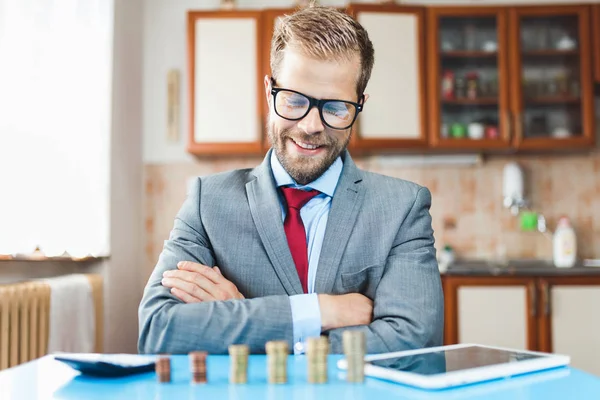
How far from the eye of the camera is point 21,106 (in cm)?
257

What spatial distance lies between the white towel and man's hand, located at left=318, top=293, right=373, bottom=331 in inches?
60.0

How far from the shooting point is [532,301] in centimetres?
333

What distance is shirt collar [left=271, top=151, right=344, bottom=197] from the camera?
5.30 feet

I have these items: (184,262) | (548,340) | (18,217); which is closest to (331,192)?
(184,262)

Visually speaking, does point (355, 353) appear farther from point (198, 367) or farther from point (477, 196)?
point (477, 196)

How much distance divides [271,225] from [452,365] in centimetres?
70

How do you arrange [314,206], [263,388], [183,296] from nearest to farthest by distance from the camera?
[263,388] → [183,296] → [314,206]

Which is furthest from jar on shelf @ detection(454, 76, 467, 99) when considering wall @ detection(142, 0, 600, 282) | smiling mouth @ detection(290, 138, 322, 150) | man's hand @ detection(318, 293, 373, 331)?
man's hand @ detection(318, 293, 373, 331)

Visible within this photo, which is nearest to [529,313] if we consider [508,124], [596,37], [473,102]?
[508,124]

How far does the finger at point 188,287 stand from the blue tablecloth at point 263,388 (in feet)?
1.42

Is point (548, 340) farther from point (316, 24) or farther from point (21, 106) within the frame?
point (21, 106)

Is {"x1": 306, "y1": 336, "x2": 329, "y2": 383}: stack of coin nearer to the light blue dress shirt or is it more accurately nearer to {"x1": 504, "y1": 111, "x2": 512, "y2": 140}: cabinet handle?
the light blue dress shirt

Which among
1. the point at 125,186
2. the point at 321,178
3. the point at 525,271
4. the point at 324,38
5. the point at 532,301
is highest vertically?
the point at 324,38

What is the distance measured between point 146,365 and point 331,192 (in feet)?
2.55
